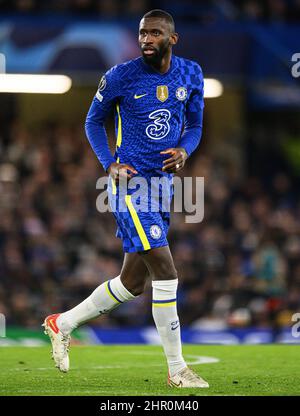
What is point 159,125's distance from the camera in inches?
307

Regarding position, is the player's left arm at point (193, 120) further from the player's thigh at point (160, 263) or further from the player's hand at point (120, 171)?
the player's thigh at point (160, 263)

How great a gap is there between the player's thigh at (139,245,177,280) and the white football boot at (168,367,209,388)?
0.67m

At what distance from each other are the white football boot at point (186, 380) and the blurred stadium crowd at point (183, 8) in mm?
12270

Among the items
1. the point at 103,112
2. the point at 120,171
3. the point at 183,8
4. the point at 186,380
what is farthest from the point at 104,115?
the point at 183,8

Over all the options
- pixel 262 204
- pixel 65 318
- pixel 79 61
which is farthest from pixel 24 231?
pixel 65 318

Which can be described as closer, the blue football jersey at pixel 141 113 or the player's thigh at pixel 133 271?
the blue football jersey at pixel 141 113

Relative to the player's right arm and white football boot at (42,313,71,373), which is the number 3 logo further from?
white football boot at (42,313,71,373)

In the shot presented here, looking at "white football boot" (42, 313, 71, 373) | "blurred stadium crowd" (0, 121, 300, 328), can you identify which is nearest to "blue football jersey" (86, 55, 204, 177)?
"white football boot" (42, 313, 71, 373)

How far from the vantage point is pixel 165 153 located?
7.61 metres

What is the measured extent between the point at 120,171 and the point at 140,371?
1917mm

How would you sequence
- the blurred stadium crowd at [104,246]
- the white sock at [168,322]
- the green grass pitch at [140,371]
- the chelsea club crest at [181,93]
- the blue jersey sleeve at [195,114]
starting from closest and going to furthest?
the green grass pitch at [140,371], the white sock at [168,322], the chelsea club crest at [181,93], the blue jersey sleeve at [195,114], the blurred stadium crowd at [104,246]

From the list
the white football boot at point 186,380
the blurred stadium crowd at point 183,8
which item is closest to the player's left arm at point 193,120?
the white football boot at point 186,380

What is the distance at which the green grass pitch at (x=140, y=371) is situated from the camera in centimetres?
724

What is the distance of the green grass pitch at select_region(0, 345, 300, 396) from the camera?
7.24 meters
